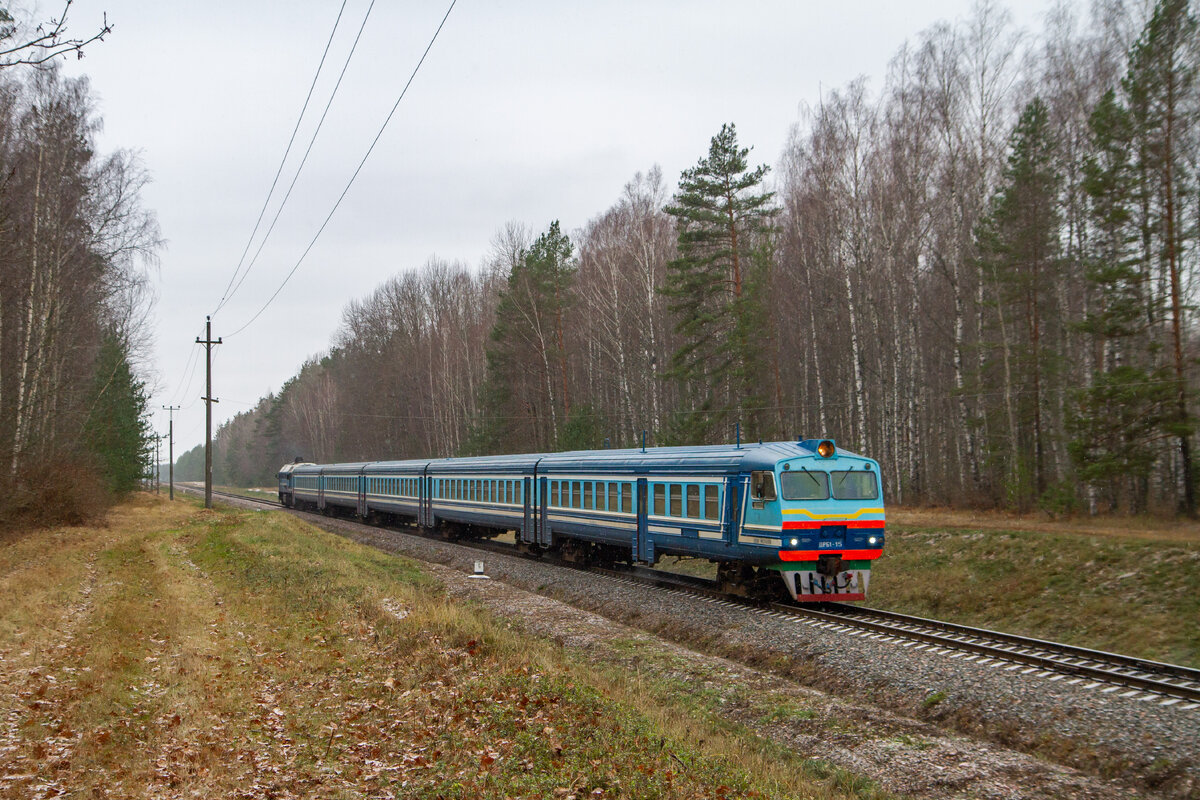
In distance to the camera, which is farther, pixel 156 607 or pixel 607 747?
pixel 156 607

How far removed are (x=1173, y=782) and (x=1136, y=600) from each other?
24.1ft

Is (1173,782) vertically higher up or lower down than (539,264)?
lower down

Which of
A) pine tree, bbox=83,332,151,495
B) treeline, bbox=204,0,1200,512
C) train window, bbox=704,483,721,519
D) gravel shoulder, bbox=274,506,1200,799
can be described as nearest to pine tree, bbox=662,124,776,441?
treeline, bbox=204,0,1200,512

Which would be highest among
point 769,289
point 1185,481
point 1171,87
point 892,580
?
point 1171,87

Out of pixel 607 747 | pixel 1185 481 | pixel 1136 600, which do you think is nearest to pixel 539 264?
pixel 1185 481

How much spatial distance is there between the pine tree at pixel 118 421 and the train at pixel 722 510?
19679 mm

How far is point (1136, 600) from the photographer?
42.7 feet

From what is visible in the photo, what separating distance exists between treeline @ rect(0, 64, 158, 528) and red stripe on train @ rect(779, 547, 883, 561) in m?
17.2

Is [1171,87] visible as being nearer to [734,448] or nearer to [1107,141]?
[1107,141]

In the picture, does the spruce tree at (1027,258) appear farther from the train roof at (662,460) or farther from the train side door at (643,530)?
the train side door at (643,530)

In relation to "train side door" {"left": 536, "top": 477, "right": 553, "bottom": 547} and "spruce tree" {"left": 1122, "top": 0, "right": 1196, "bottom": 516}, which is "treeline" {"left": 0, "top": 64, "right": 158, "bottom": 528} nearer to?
"train side door" {"left": 536, "top": 477, "right": 553, "bottom": 547}

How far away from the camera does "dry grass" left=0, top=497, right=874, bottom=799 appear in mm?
6254

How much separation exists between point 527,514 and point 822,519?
10612mm

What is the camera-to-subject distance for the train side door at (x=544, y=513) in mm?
21781
